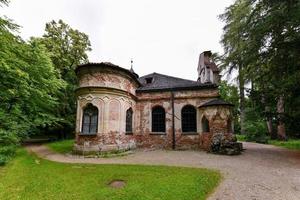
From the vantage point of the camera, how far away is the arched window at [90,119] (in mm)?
13312

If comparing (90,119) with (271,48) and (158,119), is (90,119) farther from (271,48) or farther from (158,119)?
(271,48)

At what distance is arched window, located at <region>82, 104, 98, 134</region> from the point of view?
13312mm

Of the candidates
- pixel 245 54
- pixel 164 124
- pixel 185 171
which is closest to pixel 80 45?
pixel 164 124

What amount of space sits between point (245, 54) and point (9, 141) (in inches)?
595

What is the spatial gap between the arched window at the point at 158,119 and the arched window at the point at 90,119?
201 inches

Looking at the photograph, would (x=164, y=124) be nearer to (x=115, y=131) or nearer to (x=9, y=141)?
(x=115, y=131)

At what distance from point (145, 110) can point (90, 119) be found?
16.0 ft

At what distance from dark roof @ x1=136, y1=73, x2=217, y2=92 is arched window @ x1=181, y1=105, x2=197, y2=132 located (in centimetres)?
172

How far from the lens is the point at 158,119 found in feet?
53.9

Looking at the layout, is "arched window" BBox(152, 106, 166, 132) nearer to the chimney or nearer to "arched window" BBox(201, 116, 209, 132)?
"arched window" BBox(201, 116, 209, 132)

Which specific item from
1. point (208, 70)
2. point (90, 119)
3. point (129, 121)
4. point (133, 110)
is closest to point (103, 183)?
point (90, 119)

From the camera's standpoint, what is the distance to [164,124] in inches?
637

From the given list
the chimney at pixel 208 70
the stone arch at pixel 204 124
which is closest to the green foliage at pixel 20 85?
the stone arch at pixel 204 124

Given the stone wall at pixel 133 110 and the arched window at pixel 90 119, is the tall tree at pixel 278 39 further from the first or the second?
the arched window at pixel 90 119
